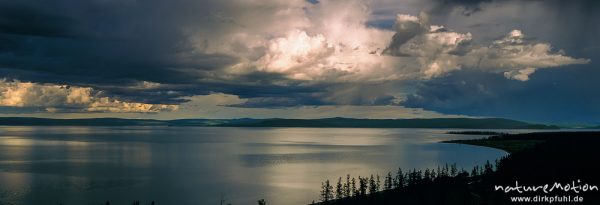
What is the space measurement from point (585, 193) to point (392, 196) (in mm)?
37026

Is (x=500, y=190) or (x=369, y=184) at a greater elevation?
(x=500, y=190)

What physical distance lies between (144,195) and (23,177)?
1944 inches

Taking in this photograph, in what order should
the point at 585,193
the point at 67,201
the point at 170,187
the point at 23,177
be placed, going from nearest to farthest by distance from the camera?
the point at 585,193
the point at 67,201
the point at 170,187
the point at 23,177

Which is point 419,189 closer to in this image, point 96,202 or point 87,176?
point 96,202

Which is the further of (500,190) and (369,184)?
A: (369,184)

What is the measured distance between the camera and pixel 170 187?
13262 centimetres

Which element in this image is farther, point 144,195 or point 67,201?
point 144,195

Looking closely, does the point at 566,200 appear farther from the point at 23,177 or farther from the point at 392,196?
the point at 23,177

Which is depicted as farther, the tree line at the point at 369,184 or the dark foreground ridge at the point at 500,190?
the tree line at the point at 369,184

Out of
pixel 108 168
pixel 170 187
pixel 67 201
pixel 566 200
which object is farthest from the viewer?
pixel 108 168

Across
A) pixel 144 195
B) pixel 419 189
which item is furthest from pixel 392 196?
pixel 144 195

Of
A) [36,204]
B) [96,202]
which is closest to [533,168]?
[96,202]

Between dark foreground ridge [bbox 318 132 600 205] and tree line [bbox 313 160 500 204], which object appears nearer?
dark foreground ridge [bbox 318 132 600 205]

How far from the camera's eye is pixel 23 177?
5655 inches
